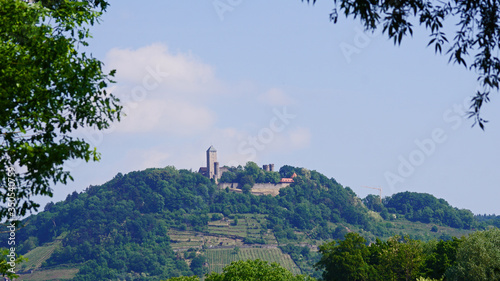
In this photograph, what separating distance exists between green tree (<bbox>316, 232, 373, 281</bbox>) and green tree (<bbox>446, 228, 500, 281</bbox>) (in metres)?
15.0

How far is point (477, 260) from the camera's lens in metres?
57.8

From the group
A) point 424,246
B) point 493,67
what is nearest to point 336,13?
point 493,67

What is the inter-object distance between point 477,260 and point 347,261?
19473mm

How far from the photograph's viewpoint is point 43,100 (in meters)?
14.5

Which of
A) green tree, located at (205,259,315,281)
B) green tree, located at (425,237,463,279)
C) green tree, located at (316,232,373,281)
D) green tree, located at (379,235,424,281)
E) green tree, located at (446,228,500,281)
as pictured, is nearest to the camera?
green tree, located at (446,228,500,281)

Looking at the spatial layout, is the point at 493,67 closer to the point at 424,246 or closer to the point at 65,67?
the point at 65,67

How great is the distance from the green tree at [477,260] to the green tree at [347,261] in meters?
15.0

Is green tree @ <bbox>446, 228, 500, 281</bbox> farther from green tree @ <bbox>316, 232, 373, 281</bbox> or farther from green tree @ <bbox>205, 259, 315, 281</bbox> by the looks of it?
green tree @ <bbox>205, 259, 315, 281</bbox>

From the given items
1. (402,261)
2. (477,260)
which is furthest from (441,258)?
(477,260)

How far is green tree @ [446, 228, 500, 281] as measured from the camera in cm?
5574

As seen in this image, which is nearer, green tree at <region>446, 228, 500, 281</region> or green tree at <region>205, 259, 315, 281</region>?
green tree at <region>446, 228, 500, 281</region>

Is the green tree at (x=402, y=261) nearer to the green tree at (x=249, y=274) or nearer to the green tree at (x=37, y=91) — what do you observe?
the green tree at (x=249, y=274)

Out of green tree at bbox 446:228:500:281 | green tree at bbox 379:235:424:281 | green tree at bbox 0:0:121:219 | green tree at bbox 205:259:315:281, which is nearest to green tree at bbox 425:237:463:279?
green tree at bbox 379:235:424:281

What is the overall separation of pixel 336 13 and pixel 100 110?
19.1 feet
